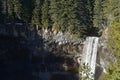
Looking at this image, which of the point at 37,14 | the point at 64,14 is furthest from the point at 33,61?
the point at 64,14

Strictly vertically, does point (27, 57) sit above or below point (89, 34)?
below

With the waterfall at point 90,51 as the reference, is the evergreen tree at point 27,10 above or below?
above

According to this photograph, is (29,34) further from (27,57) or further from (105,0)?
(105,0)

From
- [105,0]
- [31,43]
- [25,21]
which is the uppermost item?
[105,0]

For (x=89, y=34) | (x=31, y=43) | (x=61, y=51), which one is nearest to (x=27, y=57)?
(x=31, y=43)

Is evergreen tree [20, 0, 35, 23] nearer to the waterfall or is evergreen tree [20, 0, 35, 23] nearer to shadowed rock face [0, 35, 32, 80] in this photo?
shadowed rock face [0, 35, 32, 80]

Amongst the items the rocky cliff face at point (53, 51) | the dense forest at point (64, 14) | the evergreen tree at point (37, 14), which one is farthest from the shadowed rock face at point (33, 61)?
the dense forest at point (64, 14)

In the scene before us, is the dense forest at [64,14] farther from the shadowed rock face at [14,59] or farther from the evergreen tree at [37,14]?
the shadowed rock face at [14,59]
